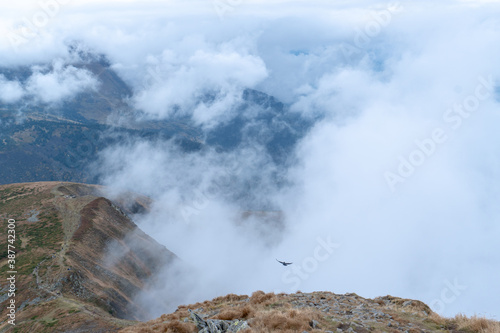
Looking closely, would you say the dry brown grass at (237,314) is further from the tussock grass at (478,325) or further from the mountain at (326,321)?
the tussock grass at (478,325)

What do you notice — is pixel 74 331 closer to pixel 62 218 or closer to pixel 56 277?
pixel 56 277

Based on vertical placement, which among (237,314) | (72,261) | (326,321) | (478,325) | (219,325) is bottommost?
(478,325)

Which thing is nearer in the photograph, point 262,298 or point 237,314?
point 237,314

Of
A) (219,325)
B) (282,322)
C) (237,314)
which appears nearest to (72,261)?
(237,314)

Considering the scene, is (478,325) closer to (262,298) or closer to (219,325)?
(219,325)

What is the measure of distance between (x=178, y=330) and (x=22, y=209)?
307 ft

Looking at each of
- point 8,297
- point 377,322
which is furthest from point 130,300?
point 377,322

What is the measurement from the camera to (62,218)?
87.8 metres

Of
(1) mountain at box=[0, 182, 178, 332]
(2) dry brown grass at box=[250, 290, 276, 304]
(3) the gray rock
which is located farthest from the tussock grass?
(1) mountain at box=[0, 182, 178, 332]

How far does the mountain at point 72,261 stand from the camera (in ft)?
154

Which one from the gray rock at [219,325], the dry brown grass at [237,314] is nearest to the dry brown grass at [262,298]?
the dry brown grass at [237,314]

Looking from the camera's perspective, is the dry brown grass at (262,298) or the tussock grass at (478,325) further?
the dry brown grass at (262,298)

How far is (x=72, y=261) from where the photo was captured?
68.0 m

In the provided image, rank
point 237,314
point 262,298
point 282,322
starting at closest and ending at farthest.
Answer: point 282,322 → point 237,314 → point 262,298
